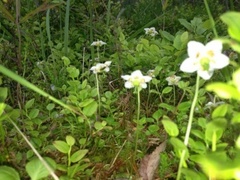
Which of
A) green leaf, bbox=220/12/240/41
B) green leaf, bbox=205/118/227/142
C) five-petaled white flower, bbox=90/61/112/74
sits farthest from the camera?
five-petaled white flower, bbox=90/61/112/74

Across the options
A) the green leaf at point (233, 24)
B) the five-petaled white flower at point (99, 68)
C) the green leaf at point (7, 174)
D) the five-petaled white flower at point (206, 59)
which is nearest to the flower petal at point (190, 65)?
the five-petaled white flower at point (206, 59)

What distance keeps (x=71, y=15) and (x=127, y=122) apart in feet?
3.97

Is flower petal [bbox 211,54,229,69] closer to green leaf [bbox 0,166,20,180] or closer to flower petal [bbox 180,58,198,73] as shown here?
flower petal [bbox 180,58,198,73]

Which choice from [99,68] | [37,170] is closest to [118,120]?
[99,68]

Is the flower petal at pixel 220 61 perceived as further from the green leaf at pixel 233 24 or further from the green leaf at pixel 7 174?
the green leaf at pixel 7 174

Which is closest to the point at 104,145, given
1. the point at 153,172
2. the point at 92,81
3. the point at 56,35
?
the point at 153,172

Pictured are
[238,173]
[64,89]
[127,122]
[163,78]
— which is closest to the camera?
[238,173]

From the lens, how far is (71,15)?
2.33m

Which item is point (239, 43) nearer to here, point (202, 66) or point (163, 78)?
point (202, 66)

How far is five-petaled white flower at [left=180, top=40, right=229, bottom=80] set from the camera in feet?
2.26

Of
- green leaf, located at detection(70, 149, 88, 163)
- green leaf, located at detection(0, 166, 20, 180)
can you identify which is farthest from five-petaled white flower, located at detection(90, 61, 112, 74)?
green leaf, located at detection(0, 166, 20, 180)

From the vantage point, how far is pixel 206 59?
27.5 inches

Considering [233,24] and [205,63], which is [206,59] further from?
[233,24]

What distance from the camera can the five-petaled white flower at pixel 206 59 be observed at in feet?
2.26
